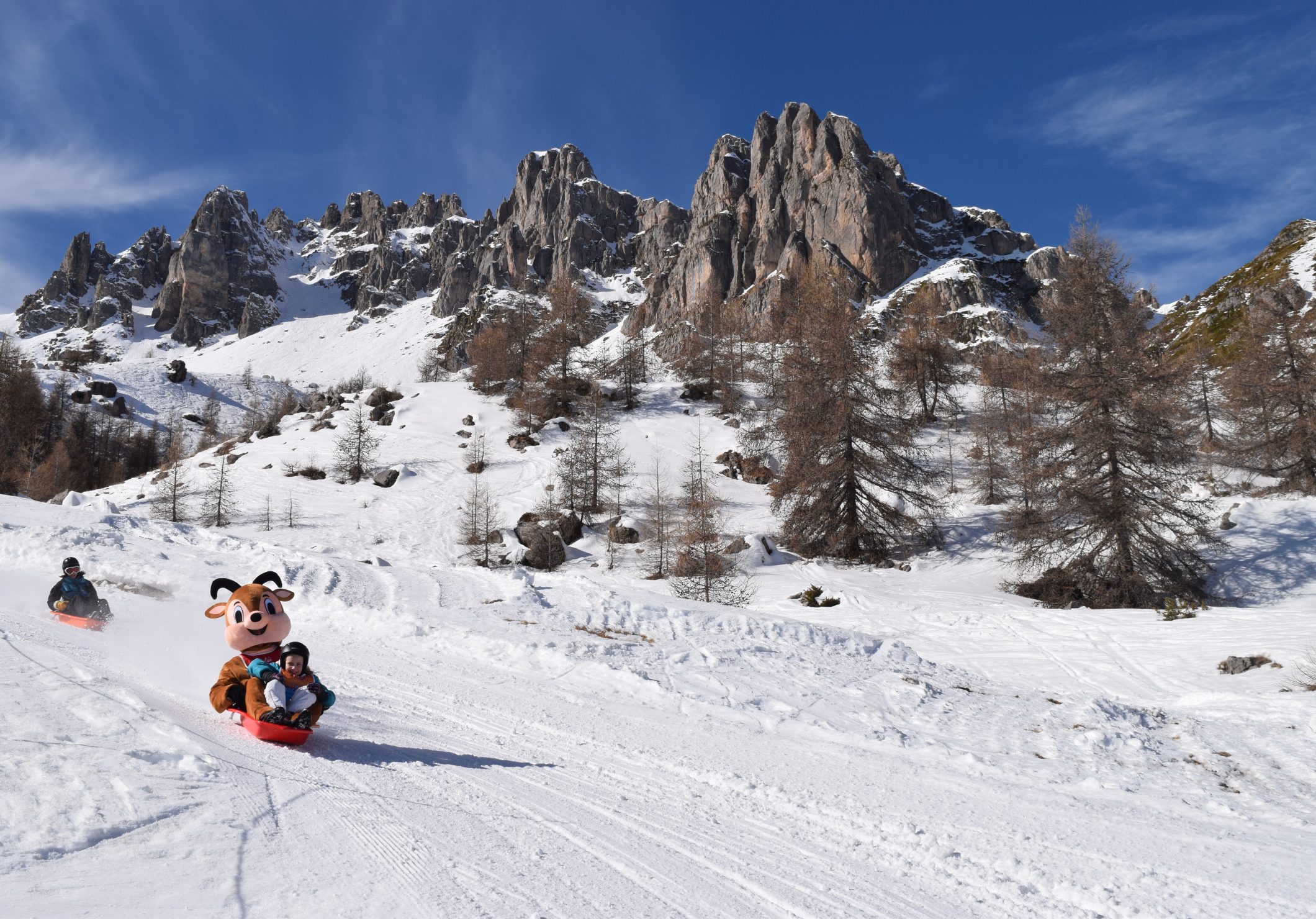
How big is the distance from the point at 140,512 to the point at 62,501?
3625 mm

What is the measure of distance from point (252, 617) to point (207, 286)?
229m

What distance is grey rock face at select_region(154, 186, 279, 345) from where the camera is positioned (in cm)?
18025

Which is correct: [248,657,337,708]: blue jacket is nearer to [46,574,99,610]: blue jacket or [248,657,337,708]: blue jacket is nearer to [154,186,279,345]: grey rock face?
[46,574,99,610]: blue jacket

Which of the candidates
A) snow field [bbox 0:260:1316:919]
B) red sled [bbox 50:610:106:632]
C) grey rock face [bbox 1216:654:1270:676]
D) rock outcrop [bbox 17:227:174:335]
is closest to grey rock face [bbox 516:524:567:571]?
snow field [bbox 0:260:1316:919]

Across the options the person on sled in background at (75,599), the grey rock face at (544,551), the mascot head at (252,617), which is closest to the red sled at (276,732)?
the mascot head at (252,617)

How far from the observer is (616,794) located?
4691mm

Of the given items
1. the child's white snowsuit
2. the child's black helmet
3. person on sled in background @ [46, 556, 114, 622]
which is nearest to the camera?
the child's white snowsuit

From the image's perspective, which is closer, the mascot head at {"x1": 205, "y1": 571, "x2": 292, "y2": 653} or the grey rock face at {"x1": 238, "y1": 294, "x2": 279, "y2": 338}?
the mascot head at {"x1": 205, "y1": 571, "x2": 292, "y2": 653}

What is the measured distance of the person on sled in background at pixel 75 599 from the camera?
29.5ft

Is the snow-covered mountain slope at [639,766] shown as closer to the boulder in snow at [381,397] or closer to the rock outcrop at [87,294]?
the boulder in snow at [381,397]

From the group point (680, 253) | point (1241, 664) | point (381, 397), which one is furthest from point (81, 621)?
point (680, 253)

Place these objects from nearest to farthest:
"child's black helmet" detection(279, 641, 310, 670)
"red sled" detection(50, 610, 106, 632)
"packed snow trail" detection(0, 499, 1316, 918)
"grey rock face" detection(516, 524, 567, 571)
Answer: "packed snow trail" detection(0, 499, 1316, 918) < "child's black helmet" detection(279, 641, 310, 670) < "red sled" detection(50, 610, 106, 632) < "grey rock face" detection(516, 524, 567, 571)

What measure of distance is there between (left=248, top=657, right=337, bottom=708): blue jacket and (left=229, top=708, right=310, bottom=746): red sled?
244mm

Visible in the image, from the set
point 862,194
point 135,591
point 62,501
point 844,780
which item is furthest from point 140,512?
point 862,194
